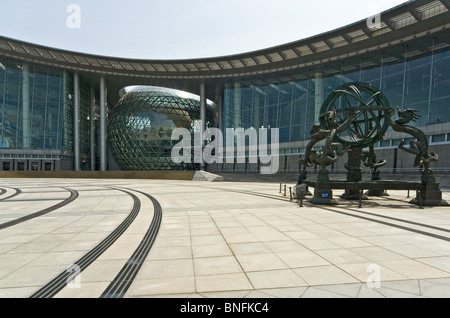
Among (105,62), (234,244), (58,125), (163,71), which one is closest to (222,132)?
(163,71)

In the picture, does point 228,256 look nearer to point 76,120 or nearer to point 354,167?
point 354,167

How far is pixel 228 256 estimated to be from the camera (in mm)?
5137

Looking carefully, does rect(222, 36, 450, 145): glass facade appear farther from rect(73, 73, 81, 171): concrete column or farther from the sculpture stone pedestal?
rect(73, 73, 81, 171): concrete column

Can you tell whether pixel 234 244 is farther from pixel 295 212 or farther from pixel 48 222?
pixel 48 222

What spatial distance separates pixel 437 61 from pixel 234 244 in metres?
41.6

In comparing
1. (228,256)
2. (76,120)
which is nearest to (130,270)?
(228,256)

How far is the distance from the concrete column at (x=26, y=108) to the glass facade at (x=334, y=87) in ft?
142

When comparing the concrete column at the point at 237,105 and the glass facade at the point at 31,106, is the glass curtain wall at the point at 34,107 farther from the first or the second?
the concrete column at the point at 237,105

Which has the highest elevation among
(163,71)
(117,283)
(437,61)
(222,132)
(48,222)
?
(163,71)

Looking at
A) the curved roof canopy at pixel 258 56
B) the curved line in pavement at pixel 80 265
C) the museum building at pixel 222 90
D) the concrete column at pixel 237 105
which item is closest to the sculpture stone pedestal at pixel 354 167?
the curved line in pavement at pixel 80 265

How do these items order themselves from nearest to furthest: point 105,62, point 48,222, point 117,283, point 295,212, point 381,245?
point 117,283 < point 381,245 < point 48,222 < point 295,212 < point 105,62

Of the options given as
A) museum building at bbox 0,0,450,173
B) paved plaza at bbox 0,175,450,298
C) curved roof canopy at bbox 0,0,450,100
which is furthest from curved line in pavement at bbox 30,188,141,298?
curved roof canopy at bbox 0,0,450,100
